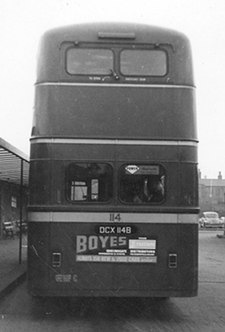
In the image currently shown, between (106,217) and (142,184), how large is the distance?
669 millimetres

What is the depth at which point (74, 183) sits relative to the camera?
7.84 meters

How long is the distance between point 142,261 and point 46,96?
2596 millimetres

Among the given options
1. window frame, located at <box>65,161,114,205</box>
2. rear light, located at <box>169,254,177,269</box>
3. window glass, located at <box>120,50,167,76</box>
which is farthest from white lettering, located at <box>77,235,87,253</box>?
window glass, located at <box>120,50,167,76</box>

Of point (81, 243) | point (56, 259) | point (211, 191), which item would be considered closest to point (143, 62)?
point (81, 243)

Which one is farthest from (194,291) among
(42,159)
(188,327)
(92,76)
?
(92,76)

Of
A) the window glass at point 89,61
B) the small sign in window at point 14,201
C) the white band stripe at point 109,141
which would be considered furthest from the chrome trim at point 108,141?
the small sign in window at point 14,201

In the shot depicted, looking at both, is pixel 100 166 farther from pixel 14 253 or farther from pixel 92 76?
pixel 14 253

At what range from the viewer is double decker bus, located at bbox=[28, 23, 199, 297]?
25.3 feet

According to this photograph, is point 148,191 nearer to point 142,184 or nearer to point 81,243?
point 142,184

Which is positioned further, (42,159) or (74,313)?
(74,313)

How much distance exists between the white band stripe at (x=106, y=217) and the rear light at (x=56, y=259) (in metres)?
0.45

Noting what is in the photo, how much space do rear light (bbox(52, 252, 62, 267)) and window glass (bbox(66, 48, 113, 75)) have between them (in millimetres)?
2481

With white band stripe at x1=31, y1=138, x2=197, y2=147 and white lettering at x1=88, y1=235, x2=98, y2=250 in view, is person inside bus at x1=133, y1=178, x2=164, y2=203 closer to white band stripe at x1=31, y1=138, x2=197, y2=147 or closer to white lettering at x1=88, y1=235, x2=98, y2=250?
white band stripe at x1=31, y1=138, x2=197, y2=147

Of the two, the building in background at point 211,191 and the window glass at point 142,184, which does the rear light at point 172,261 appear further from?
the building in background at point 211,191
